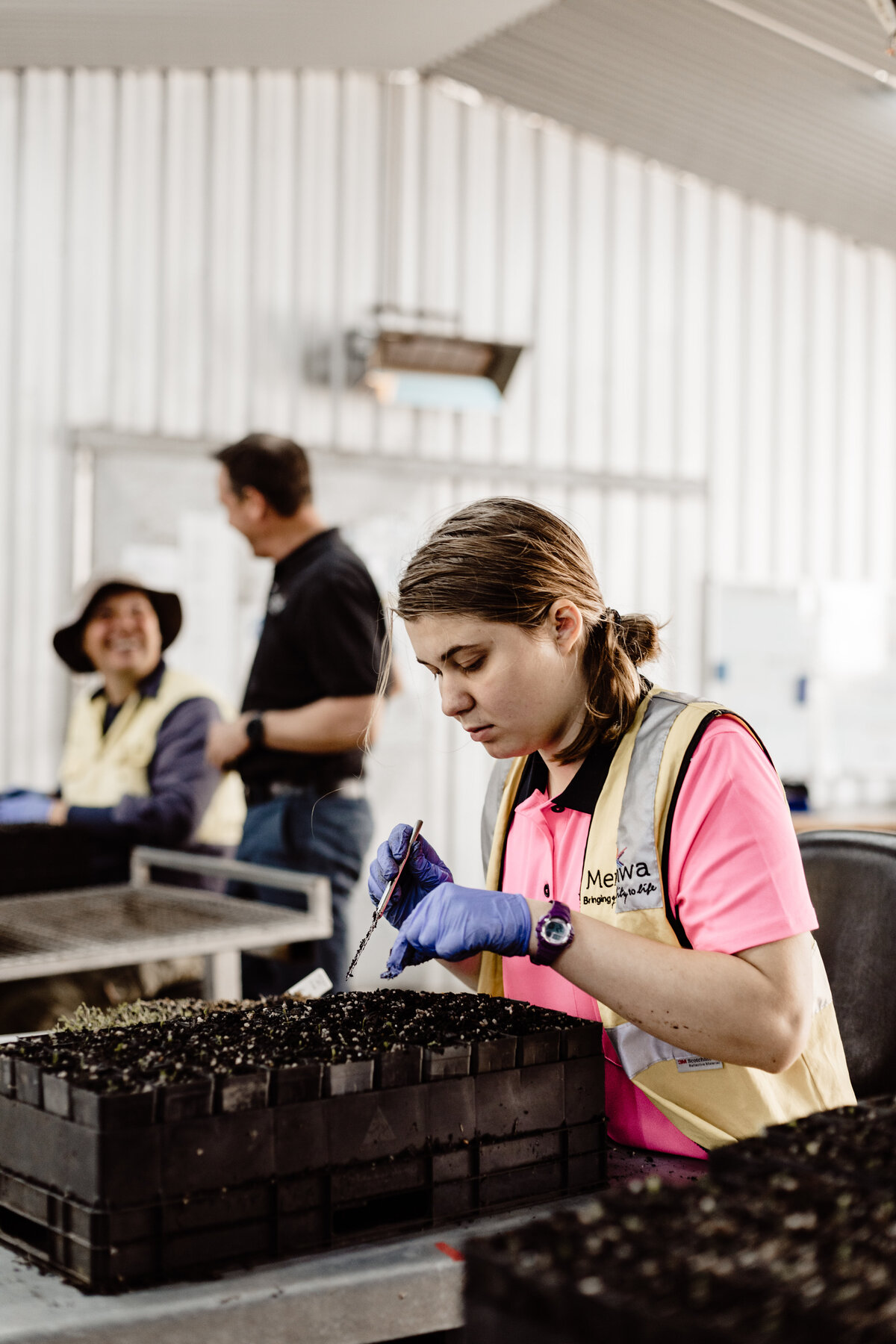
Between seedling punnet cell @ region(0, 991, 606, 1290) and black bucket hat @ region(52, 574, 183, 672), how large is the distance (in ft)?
9.74

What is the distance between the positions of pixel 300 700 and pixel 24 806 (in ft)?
3.75

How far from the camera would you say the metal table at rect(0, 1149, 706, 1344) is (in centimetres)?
94

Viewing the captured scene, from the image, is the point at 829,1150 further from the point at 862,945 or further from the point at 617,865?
the point at 862,945

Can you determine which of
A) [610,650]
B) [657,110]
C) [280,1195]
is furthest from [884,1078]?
[657,110]

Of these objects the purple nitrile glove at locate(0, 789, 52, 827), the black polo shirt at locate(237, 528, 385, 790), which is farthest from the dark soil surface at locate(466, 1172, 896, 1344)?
the purple nitrile glove at locate(0, 789, 52, 827)

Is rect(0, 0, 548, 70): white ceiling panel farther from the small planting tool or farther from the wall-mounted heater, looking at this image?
the small planting tool

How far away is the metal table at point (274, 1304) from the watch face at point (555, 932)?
0.30m

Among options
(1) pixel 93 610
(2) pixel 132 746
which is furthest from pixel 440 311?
(2) pixel 132 746

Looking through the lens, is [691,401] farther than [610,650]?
Yes

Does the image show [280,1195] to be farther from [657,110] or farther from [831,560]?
[831,560]

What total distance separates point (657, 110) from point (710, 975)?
4.59 meters

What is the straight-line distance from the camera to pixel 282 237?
487cm

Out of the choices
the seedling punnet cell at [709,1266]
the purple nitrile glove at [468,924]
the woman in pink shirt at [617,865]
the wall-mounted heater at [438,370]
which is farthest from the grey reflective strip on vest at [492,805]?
the wall-mounted heater at [438,370]

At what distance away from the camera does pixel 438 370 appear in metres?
4.93
